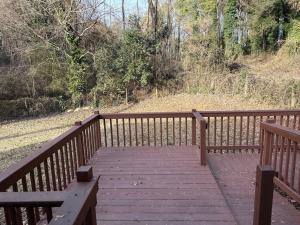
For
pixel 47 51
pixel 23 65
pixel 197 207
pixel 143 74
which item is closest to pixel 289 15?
pixel 143 74

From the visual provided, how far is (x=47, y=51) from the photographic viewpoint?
12.4m

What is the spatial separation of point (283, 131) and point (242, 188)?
0.95m

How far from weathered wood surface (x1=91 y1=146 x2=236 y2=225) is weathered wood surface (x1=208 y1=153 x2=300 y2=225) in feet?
0.50

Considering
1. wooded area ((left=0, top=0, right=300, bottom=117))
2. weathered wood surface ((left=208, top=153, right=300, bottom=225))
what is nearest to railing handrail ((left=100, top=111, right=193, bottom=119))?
weathered wood surface ((left=208, top=153, right=300, bottom=225))

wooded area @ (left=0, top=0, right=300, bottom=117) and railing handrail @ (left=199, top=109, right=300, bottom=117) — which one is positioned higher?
wooded area @ (left=0, top=0, right=300, bottom=117)

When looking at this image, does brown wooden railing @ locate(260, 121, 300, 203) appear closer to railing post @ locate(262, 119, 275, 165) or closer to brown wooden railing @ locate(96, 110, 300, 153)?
railing post @ locate(262, 119, 275, 165)

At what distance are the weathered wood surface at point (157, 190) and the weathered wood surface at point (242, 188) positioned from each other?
153 mm

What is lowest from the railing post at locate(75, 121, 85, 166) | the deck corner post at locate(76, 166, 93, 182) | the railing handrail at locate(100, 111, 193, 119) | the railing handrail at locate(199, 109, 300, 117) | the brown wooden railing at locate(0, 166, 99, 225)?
the railing post at locate(75, 121, 85, 166)

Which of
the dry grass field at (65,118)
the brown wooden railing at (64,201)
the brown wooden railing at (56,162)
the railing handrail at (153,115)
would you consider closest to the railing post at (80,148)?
the brown wooden railing at (56,162)

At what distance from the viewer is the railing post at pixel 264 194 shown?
186 centimetres

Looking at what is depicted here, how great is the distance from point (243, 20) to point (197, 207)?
58.5 feet

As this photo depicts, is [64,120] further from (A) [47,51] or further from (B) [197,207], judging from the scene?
(B) [197,207]

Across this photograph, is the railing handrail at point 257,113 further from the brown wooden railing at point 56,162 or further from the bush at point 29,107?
the bush at point 29,107

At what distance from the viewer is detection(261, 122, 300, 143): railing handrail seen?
285cm
